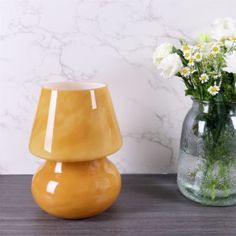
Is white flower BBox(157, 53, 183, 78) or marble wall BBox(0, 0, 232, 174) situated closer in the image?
white flower BBox(157, 53, 183, 78)

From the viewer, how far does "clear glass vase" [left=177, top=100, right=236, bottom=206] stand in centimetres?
93

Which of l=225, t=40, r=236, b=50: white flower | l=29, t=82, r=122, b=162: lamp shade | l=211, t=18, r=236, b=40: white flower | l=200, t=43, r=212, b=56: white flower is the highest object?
l=211, t=18, r=236, b=40: white flower

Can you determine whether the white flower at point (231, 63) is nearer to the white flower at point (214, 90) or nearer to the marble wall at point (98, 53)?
the white flower at point (214, 90)

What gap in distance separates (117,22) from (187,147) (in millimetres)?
397

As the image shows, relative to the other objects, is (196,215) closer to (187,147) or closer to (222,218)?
(222,218)

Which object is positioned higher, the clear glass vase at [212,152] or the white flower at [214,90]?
the white flower at [214,90]

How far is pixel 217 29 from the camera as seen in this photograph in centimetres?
91

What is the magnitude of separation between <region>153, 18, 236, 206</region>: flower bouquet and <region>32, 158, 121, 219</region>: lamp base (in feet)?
0.75

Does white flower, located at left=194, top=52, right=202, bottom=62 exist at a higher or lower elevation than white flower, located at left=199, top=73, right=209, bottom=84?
higher

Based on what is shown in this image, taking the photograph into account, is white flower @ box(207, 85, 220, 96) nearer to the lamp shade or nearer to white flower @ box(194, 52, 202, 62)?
white flower @ box(194, 52, 202, 62)

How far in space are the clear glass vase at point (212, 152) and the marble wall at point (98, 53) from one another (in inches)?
7.1

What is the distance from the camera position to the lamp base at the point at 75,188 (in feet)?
2.79

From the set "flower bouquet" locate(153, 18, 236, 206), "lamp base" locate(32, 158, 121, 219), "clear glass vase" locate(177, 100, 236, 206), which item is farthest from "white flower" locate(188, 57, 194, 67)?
"lamp base" locate(32, 158, 121, 219)

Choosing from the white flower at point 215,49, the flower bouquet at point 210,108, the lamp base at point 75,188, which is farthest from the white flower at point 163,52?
the lamp base at point 75,188
